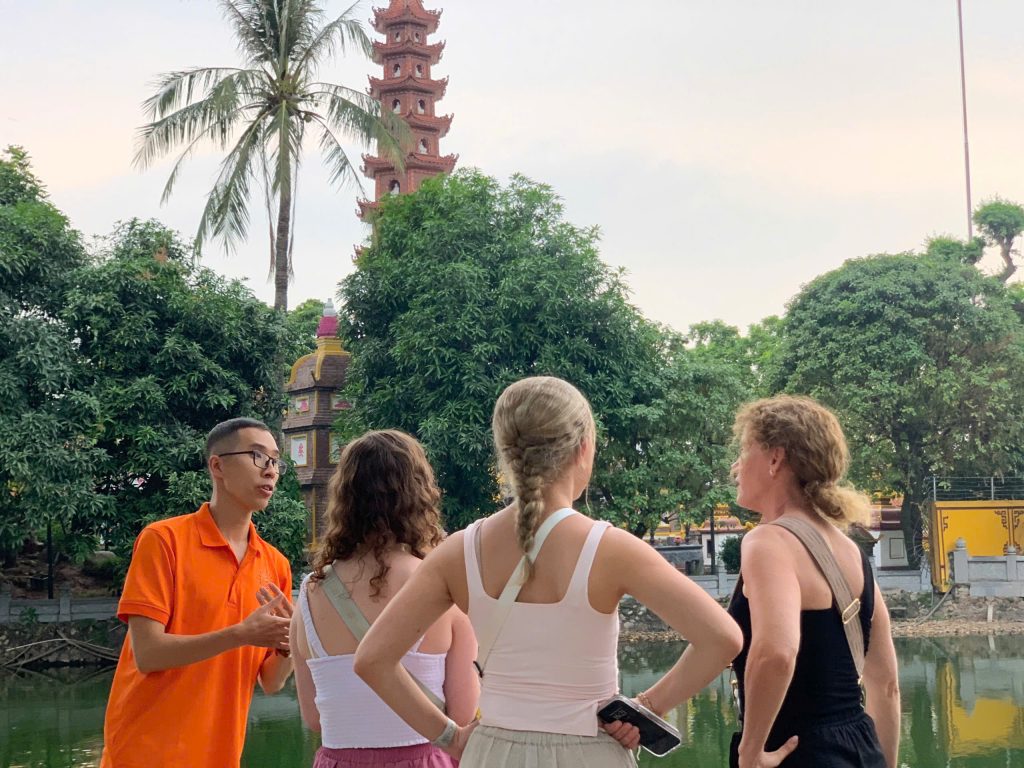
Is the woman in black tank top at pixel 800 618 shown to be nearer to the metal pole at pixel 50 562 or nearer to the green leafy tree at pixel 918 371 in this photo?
the metal pole at pixel 50 562

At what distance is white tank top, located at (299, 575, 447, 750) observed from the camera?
2766mm

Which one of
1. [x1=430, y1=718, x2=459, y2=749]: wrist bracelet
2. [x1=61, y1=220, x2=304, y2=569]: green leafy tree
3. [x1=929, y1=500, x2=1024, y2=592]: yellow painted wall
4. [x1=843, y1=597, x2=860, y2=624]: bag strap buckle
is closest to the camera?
[x1=430, y1=718, x2=459, y2=749]: wrist bracelet

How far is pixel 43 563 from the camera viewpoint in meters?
23.8

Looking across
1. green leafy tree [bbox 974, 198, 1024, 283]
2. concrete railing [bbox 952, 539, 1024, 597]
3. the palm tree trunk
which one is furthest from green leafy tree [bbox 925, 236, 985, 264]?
the palm tree trunk

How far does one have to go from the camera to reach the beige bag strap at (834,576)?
2.70 meters

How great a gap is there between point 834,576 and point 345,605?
1090mm

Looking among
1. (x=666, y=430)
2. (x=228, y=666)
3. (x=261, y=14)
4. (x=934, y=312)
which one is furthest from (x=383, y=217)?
(x=228, y=666)

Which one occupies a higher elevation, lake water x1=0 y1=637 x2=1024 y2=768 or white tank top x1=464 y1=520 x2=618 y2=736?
white tank top x1=464 y1=520 x2=618 y2=736

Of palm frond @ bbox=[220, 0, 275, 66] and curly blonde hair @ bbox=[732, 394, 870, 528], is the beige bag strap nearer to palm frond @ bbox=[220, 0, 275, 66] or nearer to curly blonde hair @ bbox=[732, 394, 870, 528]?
curly blonde hair @ bbox=[732, 394, 870, 528]

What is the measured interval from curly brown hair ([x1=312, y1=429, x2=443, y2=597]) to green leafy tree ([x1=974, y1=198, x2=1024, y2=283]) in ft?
104

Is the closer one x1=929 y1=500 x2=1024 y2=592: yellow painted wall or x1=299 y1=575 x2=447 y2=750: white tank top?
x1=299 y1=575 x2=447 y2=750: white tank top

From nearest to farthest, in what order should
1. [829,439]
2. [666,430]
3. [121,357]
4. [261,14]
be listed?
1. [829,439]
2. [121,357]
3. [261,14]
4. [666,430]

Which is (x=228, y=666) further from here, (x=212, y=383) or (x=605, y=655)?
(x=212, y=383)

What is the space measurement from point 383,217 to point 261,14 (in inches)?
223
